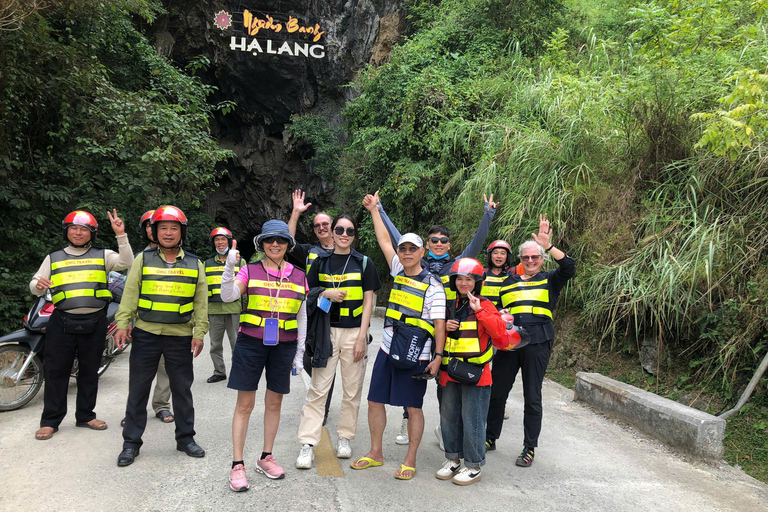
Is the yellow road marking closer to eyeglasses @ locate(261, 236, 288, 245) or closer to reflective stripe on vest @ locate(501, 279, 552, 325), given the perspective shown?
eyeglasses @ locate(261, 236, 288, 245)

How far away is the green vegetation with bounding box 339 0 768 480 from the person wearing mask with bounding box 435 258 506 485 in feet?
9.70

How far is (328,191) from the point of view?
26062 millimetres

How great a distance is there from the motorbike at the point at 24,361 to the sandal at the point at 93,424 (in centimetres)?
70

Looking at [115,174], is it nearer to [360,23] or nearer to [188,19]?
[188,19]

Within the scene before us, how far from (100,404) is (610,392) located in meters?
5.98

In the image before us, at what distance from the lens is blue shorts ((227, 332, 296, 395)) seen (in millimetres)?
4012

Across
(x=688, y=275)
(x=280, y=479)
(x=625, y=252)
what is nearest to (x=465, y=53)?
(x=625, y=252)

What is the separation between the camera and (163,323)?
450cm

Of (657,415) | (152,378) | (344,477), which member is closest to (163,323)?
(152,378)

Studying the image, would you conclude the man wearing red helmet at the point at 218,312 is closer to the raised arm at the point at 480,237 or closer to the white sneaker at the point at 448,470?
the raised arm at the point at 480,237

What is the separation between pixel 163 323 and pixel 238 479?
152 cm

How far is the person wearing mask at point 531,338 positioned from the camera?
461cm

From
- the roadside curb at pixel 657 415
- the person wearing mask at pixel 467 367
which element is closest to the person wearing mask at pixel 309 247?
the person wearing mask at pixel 467 367

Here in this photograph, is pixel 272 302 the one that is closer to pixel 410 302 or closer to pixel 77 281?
pixel 410 302
